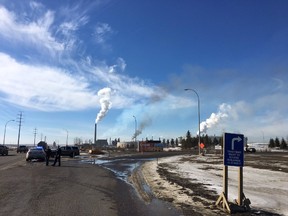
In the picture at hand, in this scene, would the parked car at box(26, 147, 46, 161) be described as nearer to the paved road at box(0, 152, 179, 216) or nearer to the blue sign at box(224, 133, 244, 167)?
the paved road at box(0, 152, 179, 216)

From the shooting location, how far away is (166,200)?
13109 millimetres

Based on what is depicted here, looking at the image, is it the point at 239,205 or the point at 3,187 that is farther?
the point at 3,187

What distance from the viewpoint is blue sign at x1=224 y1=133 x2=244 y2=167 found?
1159 centimetres

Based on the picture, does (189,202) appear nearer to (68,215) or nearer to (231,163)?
(231,163)

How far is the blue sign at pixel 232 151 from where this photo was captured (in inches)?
456

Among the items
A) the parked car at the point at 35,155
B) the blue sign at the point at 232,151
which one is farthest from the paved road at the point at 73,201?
→ the parked car at the point at 35,155

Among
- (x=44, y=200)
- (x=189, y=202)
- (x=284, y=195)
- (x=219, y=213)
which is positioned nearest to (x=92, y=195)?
(x=44, y=200)

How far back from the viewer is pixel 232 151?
11.7 m

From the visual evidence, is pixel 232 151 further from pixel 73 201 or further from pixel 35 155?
pixel 35 155

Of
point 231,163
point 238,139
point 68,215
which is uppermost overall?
point 238,139

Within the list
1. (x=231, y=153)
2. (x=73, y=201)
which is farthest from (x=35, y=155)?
(x=231, y=153)

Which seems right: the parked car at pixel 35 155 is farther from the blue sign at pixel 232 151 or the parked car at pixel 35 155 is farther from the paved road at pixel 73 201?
the blue sign at pixel 232 151

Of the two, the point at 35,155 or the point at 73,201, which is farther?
the point at 35,155

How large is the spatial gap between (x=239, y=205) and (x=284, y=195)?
3.88 m
